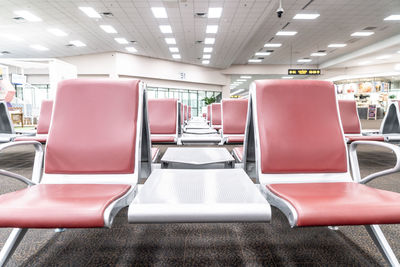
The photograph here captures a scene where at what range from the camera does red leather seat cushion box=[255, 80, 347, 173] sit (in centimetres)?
125

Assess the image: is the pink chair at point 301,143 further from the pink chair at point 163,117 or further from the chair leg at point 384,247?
the pink chair at point 163,117

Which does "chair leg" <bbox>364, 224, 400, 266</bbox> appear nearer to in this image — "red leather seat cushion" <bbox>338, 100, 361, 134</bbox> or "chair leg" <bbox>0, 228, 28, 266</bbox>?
"chair leg" <bbox>0, 228, 28, 266</bbox>

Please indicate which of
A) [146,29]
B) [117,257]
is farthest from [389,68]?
[117,257]

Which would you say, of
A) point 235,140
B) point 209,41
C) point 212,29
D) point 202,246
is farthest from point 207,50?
point 202,246

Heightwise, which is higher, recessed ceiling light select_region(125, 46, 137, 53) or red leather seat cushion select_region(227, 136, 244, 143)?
recessed ceiling light select_region(125, 46, 137, 53)

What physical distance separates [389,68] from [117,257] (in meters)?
19.6

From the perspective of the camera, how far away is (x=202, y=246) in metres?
1.33

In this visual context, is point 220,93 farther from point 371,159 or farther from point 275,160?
point 275,160

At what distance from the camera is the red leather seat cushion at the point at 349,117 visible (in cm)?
338

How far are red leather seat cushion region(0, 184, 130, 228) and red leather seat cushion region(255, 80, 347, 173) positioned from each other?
773 mm

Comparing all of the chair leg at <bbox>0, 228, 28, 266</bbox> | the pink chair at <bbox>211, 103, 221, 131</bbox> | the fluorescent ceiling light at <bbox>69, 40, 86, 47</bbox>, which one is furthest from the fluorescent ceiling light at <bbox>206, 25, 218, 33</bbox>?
the chair leg at <bbox>0, 228, 28, 266</bbox>

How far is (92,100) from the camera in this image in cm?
129

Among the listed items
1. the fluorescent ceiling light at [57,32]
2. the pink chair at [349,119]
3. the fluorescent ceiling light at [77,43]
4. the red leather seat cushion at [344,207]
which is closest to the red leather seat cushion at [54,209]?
the red leather seat cushion at [344,207]

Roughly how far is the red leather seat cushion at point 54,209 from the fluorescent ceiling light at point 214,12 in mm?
7927
